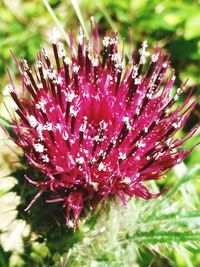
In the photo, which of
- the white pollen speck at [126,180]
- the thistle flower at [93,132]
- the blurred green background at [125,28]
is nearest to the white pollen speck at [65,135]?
the thistle flower at [93,132]

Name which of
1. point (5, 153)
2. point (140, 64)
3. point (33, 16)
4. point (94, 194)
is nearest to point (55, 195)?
point (94, 194)

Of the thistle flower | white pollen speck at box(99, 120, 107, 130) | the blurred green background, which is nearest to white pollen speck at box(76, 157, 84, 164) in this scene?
the thistle flower

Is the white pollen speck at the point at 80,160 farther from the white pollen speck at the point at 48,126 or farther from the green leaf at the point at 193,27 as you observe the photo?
the green leaf at the point at 193,27

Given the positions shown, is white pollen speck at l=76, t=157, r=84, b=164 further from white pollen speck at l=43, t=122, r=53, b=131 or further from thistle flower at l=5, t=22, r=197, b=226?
white pollen speck at l=43, t=122, r=53, b=131

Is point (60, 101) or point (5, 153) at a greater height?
point (5, 153)

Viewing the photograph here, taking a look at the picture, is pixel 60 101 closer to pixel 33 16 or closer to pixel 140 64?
pixel 140 64

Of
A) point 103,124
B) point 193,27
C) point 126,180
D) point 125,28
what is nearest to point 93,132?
point 103,124

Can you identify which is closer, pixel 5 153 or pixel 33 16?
pixel 5 153

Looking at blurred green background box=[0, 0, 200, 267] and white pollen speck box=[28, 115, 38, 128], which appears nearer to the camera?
white pollen speck box=[28, 115, 38, 128]

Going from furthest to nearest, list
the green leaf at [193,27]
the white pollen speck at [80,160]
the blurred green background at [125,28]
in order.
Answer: the blurred green background at [125,28], the green leaf at [193,27], the white pollen speck at [80,160]
